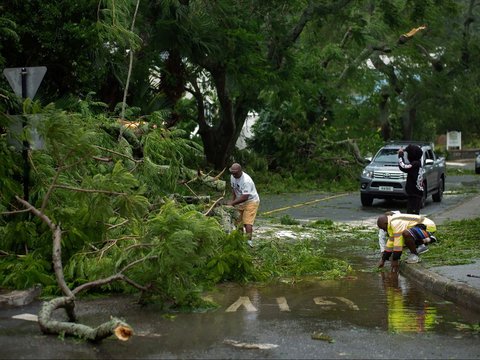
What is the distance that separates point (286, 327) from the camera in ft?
27.8

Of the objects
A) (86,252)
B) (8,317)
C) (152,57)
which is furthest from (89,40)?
(8,317)

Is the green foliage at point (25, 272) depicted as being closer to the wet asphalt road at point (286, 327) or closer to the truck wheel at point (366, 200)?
the wet asphalt road at point (286, 327)

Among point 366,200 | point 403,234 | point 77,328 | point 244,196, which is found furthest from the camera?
point 366,200

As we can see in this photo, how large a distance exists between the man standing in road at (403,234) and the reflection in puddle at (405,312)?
956 millimetres

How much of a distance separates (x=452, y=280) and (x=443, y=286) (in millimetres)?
219

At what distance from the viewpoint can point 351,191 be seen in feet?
100

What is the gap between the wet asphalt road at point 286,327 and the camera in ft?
24.1

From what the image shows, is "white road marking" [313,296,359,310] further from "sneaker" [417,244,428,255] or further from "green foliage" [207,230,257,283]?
"sneaker" [417,244,428,255]

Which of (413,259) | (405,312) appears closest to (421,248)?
(413,259)

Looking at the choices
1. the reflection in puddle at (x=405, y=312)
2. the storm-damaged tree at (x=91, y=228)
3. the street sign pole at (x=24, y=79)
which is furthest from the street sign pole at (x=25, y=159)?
the reflection in puddle at (x=405, y=312)

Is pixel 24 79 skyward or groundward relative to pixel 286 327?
skyward

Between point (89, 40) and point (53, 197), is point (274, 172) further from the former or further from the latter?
point (53, 197)

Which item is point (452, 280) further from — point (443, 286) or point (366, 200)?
point (366, 200)

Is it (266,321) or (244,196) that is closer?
(266,321)
